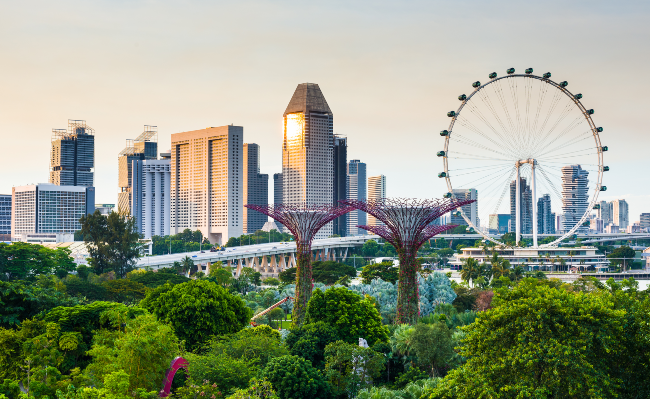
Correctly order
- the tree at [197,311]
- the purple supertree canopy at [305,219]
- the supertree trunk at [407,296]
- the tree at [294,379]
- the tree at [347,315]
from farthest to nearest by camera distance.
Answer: the purple supertree canopy at [305,219]
the supertree trunk at [407,296]
the tree at [347,315]
the tree at [197,311]
the tree at [294,379]

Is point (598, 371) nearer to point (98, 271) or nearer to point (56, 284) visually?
point (56, 284)

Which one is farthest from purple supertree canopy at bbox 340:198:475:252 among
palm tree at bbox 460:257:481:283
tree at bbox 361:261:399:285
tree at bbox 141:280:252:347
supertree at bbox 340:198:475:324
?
palm tree at bbox 460:257:481:283

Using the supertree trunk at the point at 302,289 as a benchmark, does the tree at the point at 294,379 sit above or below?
below

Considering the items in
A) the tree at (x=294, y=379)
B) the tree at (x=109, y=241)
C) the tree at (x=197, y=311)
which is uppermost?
the tree at (x=109, y=241)

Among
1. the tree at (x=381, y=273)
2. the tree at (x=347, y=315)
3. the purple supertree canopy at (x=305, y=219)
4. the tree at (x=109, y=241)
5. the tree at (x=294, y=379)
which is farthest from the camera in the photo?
the tree at (x=381, y=273)

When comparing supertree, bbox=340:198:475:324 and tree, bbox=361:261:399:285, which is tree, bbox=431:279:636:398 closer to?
supertree, bbox=340:198:475:324

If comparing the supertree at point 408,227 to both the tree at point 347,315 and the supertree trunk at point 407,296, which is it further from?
the tree at point 347,315

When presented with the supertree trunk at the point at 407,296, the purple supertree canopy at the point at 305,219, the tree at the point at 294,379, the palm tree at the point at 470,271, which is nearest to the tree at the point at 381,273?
the palm tree at the point at 470,271
